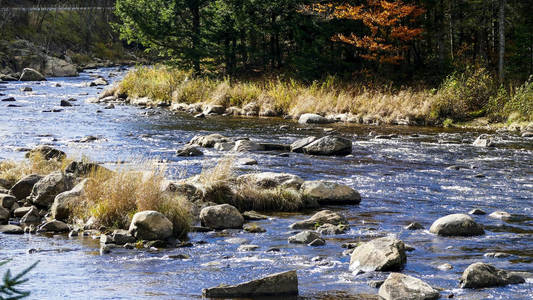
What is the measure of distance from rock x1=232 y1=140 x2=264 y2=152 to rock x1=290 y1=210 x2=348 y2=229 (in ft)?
28.6

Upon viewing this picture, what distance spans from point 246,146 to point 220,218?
9081 millimetres

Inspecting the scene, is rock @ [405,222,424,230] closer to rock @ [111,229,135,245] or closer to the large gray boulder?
rock @ [111,229,135,245]

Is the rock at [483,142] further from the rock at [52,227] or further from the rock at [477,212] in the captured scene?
the rock at [52,227]

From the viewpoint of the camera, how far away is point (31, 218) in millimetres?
12227

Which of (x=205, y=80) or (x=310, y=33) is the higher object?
(x=310, y=33)

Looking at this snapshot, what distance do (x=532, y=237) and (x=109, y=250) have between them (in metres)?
6.48

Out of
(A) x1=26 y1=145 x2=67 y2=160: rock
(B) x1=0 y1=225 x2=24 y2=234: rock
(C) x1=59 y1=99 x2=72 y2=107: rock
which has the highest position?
(A) x1=26 y1=145 x2=67 y2=160: rock

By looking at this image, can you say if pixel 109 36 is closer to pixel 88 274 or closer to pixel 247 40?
pixel 247 40

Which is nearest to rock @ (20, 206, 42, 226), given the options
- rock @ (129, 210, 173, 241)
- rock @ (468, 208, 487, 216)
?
rock @ (129, 210, 173, 241)

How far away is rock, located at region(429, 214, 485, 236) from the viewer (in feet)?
36.8

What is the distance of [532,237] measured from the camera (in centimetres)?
1109

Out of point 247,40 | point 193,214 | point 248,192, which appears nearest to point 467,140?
point 248,192

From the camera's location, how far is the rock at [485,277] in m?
8.55

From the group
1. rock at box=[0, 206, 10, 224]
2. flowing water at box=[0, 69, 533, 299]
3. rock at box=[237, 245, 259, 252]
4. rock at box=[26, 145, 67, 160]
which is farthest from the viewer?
rock at box=[26, 145, 67, 160]
